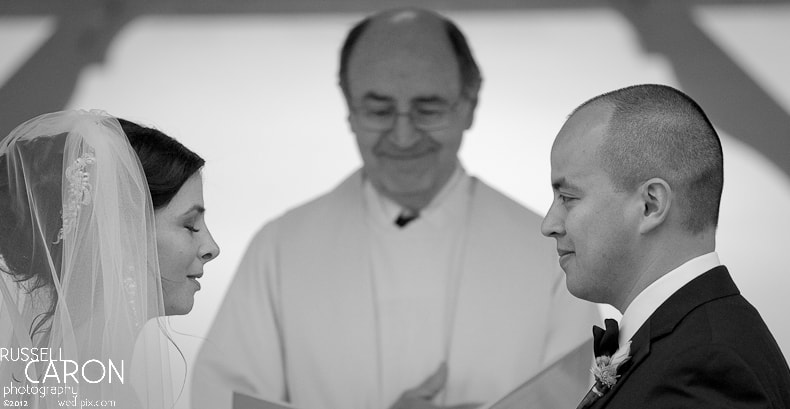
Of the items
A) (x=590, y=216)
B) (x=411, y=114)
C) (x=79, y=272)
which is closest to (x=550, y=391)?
(x=590, y=216)

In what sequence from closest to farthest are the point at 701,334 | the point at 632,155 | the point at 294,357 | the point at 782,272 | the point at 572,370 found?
the point at 701,334, the point at 632,155, the point at 572,370, the point at 294,357, the point at 782,272

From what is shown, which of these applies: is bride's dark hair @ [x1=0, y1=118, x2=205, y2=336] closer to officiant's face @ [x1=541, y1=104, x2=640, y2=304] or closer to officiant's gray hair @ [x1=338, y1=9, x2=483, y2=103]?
officiant's face @ [x1=541, y1=104, x2=640, y2=304]

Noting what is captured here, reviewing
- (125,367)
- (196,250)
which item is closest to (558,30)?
(196,250)

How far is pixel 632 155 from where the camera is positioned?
2.16 metres

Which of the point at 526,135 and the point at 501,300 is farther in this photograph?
the point at 526,135

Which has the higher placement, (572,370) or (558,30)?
(558,30)

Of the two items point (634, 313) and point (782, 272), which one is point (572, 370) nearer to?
point (634, 313)

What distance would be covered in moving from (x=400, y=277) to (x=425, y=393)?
464 millimetres

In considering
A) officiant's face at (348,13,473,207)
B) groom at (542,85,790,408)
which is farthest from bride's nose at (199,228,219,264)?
officiant's face at (348,13,473,207)

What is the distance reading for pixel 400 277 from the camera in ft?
13.4

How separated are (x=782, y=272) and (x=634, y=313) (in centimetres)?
250

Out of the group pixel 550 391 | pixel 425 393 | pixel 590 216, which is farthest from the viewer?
pixel 425 393

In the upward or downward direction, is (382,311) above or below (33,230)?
below

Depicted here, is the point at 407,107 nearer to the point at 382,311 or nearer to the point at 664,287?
the point at 382,311
